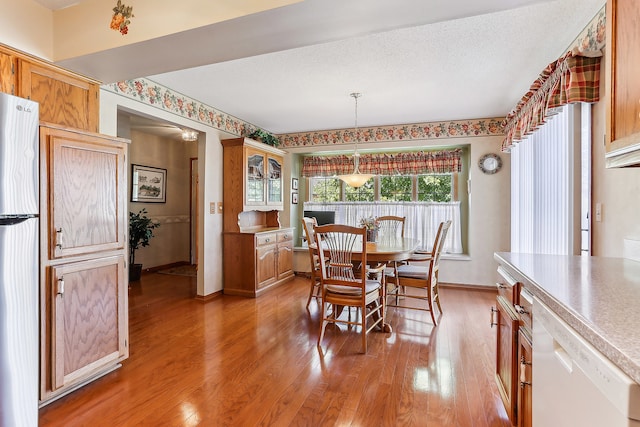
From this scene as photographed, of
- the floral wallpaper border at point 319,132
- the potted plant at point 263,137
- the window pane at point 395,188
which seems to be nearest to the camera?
the floral wallpaper border at point 319,132

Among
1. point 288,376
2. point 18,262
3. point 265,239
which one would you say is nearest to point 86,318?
point 18,262

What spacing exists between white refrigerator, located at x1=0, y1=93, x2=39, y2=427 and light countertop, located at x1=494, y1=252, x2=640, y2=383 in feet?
7.27

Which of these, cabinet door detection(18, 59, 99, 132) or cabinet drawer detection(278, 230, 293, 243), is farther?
cabinet drawer detection(278, 230, 293, 243)

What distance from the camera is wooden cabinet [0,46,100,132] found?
1.91 metres

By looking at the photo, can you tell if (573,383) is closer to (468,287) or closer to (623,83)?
(623,83)

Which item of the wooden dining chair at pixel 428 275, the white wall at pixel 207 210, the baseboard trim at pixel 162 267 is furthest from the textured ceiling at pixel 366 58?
the baseboard trim at pixel 162 267

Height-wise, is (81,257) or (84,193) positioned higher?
(84,193)

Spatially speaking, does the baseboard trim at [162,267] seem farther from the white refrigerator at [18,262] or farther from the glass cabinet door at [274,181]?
the white refrigerator at [18,262]

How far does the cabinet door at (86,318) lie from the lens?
1.88 metres

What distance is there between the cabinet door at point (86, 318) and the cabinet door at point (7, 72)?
42.0 inches

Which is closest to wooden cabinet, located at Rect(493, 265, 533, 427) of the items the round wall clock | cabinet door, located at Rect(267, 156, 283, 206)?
the round wall clock

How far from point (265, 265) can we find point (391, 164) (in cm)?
250

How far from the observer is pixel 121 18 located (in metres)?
1.88

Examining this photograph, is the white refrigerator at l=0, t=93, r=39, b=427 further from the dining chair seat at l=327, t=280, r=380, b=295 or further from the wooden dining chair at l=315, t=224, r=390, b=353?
the dining chair seat at l=327, t=280, r=380, b=295
